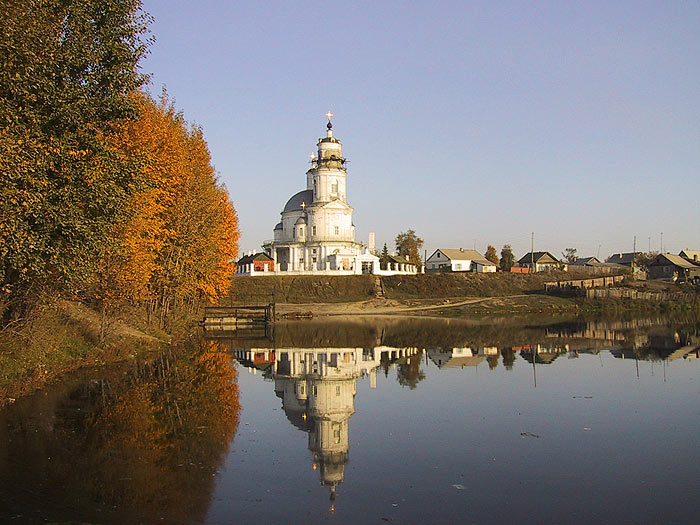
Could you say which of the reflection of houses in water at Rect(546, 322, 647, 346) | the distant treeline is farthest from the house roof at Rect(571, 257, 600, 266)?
the distant treeline

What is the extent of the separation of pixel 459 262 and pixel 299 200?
30538 millimetres

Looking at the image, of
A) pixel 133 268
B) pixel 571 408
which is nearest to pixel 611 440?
pixel 571 408

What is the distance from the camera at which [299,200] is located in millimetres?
99625

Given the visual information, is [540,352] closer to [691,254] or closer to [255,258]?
[255,258]

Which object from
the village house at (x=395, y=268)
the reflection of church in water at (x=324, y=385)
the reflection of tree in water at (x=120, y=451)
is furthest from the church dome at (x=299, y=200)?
the reflection of tree in water at (x=120, y=451)

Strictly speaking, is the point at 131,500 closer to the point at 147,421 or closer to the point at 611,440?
the point at 147,421

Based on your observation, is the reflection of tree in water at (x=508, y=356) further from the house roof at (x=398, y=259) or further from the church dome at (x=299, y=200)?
the house roof at (x=398, y=259)

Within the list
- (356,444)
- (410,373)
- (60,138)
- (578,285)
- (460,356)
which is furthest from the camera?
(578,285)

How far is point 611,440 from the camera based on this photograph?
14516 millimetres

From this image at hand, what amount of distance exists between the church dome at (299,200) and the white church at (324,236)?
0.57ft

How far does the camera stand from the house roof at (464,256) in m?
113

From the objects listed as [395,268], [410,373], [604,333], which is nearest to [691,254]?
[395,268]

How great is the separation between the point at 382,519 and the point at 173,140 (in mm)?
23865

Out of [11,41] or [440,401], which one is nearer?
[11,41]
